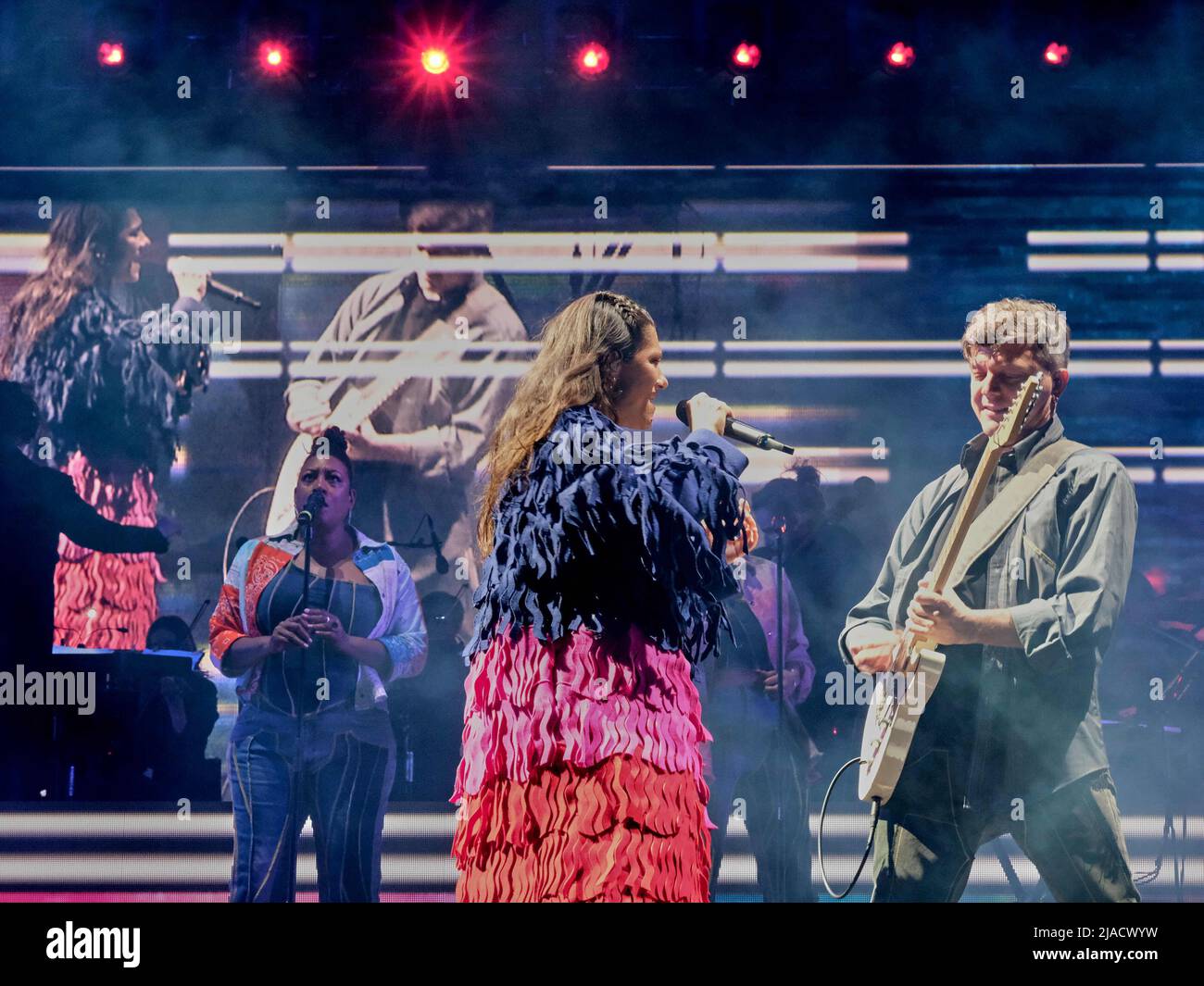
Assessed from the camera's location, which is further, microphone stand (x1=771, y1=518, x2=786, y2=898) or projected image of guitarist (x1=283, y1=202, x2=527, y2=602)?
projected image of guitarist (x1=283, y1=202, x2=527, y2=602)

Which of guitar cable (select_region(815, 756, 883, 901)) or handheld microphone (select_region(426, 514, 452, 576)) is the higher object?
handheld microphone (select_region(426, 514, 452, 576))

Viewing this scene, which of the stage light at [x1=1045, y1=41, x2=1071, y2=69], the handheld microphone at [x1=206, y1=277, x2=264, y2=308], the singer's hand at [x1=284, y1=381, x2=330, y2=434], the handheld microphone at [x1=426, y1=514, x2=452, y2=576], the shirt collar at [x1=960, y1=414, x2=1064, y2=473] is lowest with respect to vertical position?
the handheld microphone at [x1=426, y1=514, x2=452, y2=576]

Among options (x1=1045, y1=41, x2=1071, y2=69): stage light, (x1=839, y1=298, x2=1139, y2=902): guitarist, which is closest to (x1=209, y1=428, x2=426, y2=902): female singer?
(x1=839, y1=298, x2=1139, y2=902): guitarist

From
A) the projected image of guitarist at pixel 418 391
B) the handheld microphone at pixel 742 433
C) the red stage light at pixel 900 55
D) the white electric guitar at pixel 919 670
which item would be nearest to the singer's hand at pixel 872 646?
the white electric guitar at pixel 919 670

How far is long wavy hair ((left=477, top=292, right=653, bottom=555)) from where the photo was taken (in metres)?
2.14

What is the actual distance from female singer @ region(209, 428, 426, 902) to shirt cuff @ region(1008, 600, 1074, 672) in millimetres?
1712

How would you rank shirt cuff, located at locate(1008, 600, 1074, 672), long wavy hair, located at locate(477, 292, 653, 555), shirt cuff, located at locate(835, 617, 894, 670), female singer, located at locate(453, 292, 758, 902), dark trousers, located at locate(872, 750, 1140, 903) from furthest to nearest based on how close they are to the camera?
1. shirt cuff, located at locate(835, 617, 894, 670)
2. shirt cuff, located at locate(1008, 600, 1074, 672)
3. dark trousers, located at locate(872, 750, 1140, 903)
4. long wavy hair, located at locate(477, 292, 653, 555)
5. female singer, located at locate(453, 292, 758, 902)

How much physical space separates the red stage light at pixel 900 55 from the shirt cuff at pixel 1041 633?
1719 millimetres

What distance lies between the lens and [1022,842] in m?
3.17

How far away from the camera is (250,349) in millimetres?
3816

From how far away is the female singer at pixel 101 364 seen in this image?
3789 mm

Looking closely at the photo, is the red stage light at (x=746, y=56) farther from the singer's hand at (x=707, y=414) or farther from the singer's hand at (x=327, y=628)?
the singer's hand at (x=327, y=628)

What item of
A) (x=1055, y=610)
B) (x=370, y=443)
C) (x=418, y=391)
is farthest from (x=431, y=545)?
(x=1055, y=610)

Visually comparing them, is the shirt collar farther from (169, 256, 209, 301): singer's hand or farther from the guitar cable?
(169, 256, 209, 301): singer's hand
